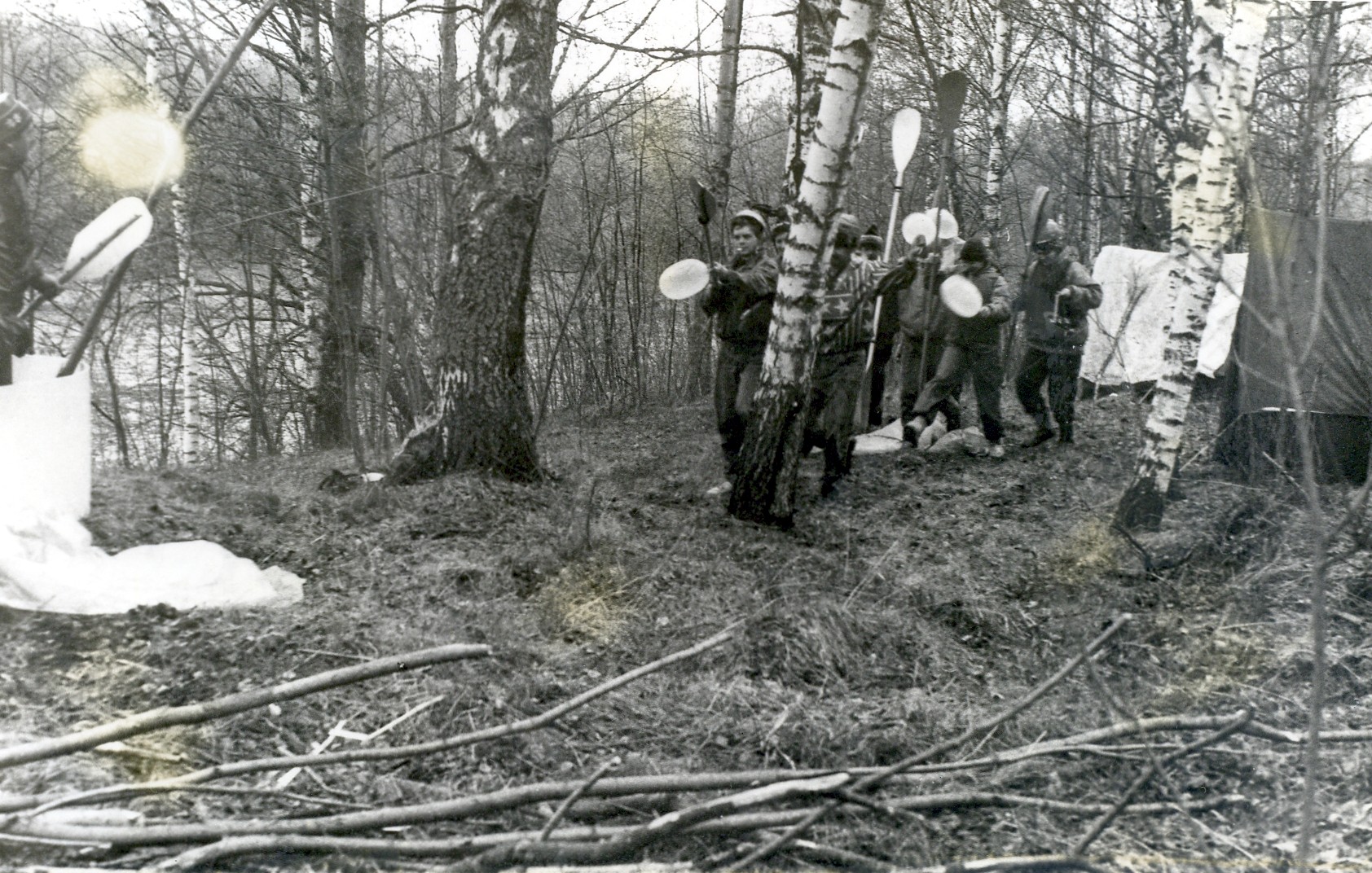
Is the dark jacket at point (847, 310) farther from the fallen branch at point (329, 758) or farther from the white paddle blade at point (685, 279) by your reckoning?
the fallen branch at point (329, 758)

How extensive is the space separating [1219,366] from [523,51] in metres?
7.91

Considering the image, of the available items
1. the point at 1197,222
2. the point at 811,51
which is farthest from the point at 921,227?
the point at 1197,222

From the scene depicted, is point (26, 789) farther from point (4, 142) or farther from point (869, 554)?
point (869, 554)

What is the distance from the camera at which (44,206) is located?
34.8 ft

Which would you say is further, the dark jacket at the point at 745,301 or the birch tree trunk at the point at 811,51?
the birch tree trunk at the point at 811,51

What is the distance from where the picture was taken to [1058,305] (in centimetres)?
874

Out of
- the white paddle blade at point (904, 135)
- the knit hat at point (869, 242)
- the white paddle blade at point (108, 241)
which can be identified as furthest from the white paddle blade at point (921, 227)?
the white paddle blade at point (108, 241)

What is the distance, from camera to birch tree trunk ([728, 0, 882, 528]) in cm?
534

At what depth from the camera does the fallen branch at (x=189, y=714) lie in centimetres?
275

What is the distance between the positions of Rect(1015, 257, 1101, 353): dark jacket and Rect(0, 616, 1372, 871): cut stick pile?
5.94 meters

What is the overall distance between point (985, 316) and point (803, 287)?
10.8 ft

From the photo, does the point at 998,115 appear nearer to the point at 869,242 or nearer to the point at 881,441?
the point at 869,242

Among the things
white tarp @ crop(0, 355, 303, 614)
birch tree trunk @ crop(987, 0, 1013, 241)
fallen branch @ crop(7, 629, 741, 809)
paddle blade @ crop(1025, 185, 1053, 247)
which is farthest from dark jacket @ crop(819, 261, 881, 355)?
birch tree trunk @ crop(987, 0, 1013, 241)

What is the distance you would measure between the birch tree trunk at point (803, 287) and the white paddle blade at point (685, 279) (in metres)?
1.01
